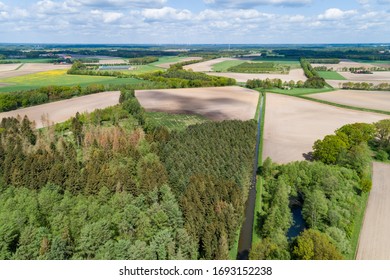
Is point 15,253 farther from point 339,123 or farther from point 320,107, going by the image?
point 320,107

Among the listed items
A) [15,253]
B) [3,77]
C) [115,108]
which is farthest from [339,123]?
[3,77]

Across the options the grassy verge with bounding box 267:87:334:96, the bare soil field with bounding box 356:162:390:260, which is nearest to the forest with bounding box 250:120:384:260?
the bare soil field with bounding box 356:162:390:260

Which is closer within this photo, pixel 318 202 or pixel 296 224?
pixel 318 202

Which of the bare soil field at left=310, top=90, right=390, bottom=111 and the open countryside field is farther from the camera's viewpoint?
the open countryside field

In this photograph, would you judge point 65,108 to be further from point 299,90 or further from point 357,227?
point 299,90

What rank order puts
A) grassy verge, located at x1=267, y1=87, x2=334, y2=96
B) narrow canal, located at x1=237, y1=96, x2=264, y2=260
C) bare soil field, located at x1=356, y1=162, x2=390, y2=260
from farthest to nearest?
grassy verge, located at x1=267, y1=87, x2=334, y2=96 → narrow canal, located at x1=237, y1=96, x2=264, y2=260 → bare soil field, located at x1=356, y1=162, x2=390, y2=260

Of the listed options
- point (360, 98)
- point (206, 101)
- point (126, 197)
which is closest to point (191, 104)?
point (206, 101)

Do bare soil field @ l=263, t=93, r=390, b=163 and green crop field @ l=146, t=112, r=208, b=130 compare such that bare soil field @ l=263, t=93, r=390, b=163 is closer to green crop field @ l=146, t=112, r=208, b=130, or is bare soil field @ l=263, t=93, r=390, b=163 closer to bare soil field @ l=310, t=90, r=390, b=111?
bare soil field @ l=310, t=90, r=390, b=111
